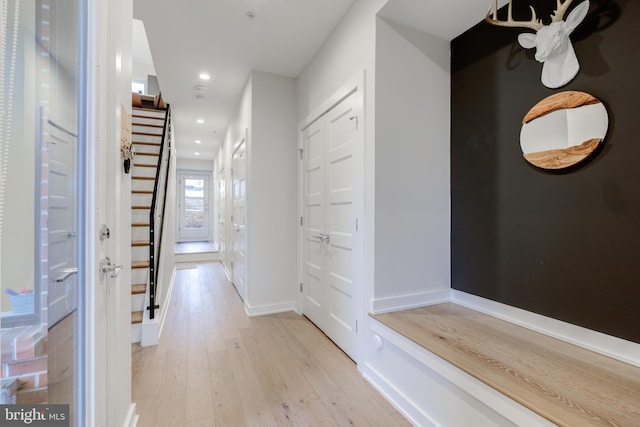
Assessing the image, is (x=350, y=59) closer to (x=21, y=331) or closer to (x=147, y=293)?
(x=21, y=331)

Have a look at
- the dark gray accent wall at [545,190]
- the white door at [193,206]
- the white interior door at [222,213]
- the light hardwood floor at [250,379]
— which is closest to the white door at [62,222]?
the light hardwood floor at [250,379]

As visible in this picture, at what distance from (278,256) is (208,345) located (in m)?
1.14

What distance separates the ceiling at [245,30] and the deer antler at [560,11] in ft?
1.42

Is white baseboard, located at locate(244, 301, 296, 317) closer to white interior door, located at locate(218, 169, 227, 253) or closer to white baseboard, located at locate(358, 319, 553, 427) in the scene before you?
white baseboard, located at locate(358, 319, 553, 427)

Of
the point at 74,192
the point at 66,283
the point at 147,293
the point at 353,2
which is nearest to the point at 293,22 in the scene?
the point at 353,2

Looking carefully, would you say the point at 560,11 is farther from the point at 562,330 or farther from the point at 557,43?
the point at 562,330

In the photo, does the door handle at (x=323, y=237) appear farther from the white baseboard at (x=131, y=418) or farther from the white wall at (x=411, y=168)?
the white baseboard at (x=131, y=418)

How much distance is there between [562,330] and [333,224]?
5.32ft

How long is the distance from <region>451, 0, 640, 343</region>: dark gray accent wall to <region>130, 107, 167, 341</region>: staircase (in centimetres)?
248

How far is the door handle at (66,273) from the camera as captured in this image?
830 millimetres

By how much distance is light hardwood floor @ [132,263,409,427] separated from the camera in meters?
1.55

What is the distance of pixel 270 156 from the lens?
3.17m

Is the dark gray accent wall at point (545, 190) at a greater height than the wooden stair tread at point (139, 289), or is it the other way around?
the dark gray accent wall at point (545, 190)

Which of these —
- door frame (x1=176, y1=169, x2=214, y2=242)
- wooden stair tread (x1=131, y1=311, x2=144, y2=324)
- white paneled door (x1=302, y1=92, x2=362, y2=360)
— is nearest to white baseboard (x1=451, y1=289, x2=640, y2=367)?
white paneled door (x1=302, y1=92, x2=362, y2=360)
